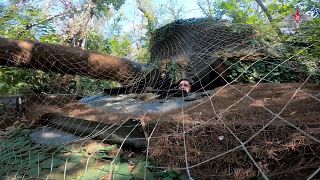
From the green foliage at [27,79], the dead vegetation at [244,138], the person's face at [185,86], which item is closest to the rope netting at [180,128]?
the dead vegetation at [244,138]

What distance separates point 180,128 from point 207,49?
3.09 m

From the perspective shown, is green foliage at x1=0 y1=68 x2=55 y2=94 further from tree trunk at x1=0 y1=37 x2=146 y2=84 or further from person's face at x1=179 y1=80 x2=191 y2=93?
person's face at x1=179 y1=80 x2=191 y2=93

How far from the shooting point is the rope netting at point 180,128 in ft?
5.56

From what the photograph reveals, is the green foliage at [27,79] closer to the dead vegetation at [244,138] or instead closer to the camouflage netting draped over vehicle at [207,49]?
the camouflage netting draped over vehicle at [207,49]

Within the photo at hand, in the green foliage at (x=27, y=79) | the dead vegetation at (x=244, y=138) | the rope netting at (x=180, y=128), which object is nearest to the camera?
the dead vegetation at (x=244, y=138)

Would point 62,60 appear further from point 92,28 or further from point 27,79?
point 92,28

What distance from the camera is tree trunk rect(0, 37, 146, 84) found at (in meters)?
4.23

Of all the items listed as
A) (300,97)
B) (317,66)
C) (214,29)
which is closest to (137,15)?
(214,29)

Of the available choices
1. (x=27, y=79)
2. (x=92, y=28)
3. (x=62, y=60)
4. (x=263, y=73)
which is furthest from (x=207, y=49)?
(x=92, y=28)

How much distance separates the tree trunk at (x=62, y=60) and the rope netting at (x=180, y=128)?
17mm

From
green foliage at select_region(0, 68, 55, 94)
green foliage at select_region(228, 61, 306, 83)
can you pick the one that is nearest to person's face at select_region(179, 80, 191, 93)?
green foliage at select_region(228, 61, 306, 83)

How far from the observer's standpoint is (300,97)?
7.98 ft

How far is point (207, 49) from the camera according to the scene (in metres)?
5.09

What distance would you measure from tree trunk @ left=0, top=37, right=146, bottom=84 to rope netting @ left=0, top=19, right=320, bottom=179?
17 millimetres
